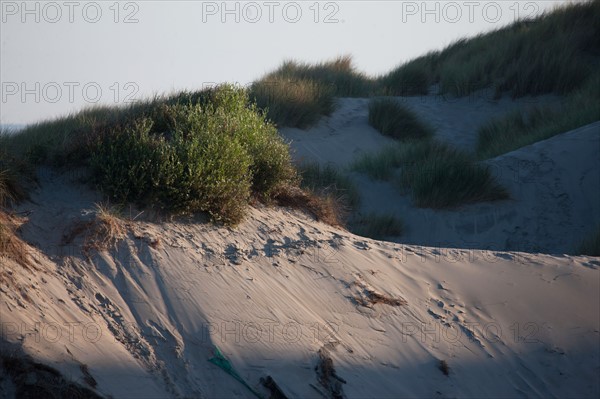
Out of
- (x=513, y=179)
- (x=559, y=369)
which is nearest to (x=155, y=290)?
(x=559, y=369)

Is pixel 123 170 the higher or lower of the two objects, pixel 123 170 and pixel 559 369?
the higher

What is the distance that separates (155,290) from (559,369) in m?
3.43

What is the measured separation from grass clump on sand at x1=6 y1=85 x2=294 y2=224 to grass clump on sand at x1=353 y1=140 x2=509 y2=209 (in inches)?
157

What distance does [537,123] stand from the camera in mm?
14297

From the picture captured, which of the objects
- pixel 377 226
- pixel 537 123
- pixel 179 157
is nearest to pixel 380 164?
pixel 377 226

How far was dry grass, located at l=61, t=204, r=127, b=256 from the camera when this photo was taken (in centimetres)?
544

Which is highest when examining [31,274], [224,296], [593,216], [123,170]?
[123,170]

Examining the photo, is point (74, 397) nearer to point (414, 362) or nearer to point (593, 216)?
point (414, 362)

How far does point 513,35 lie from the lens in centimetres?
1809

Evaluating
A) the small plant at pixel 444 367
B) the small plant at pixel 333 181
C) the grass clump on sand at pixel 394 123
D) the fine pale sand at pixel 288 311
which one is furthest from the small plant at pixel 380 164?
the small plant at pixel 444 367

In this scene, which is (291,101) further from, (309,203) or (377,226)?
(309,203)

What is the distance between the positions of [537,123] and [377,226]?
6043 mm

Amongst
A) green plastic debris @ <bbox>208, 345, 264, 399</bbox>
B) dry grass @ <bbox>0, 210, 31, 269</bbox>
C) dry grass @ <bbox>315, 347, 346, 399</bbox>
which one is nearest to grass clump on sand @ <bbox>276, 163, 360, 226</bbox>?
dry grass @ <bbox>315, 347, 346, 399</bbox>

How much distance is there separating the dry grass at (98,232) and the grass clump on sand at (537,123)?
30.4 feet
